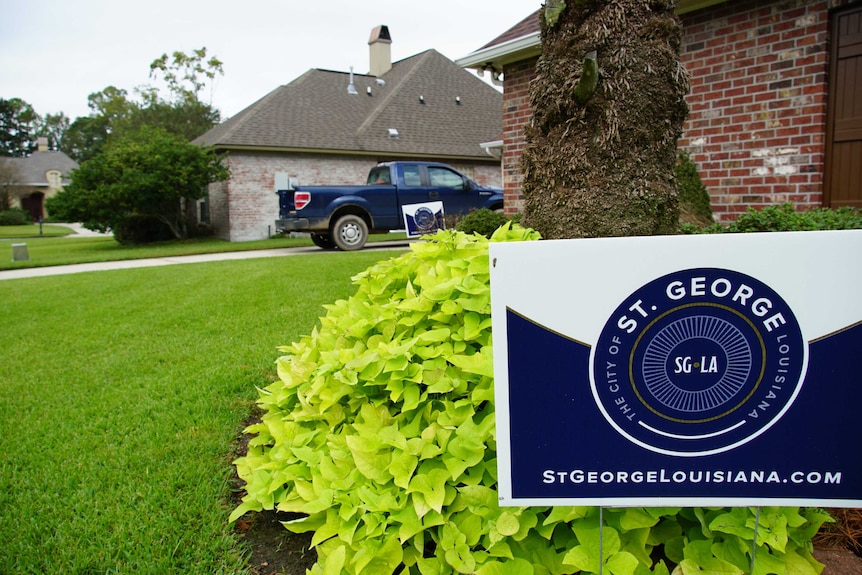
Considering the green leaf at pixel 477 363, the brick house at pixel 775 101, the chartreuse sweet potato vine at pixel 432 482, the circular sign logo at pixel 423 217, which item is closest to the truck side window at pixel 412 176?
the circular sign logo at pixel 423 217

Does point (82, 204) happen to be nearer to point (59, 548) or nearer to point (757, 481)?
point (59, 548)

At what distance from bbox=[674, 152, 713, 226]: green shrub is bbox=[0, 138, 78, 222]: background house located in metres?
53.5

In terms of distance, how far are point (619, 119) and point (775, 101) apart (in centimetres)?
396

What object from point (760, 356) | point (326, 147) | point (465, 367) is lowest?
point (465, 367)

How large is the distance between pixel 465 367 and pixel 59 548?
1.56 m

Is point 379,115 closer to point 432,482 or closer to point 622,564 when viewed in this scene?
point 432,482

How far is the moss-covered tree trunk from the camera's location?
2932mm

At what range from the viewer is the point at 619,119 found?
2.92 meters

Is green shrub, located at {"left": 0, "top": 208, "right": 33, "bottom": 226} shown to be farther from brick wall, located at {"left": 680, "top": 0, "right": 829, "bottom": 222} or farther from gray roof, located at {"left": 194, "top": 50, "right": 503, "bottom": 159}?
brick wall, located at {"left": 680, "top": 0, "right": 829, "bottom": 222}

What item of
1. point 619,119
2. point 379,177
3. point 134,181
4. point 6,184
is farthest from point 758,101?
point 6,184

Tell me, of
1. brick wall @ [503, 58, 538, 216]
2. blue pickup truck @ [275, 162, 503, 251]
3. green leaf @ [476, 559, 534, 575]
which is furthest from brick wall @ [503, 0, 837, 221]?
blue pickup truck @ [275, 162, 503, 251]

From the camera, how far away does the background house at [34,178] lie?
159ft

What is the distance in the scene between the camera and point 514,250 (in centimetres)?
142

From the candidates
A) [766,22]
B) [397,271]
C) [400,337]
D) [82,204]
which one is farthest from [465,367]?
[82,204]
